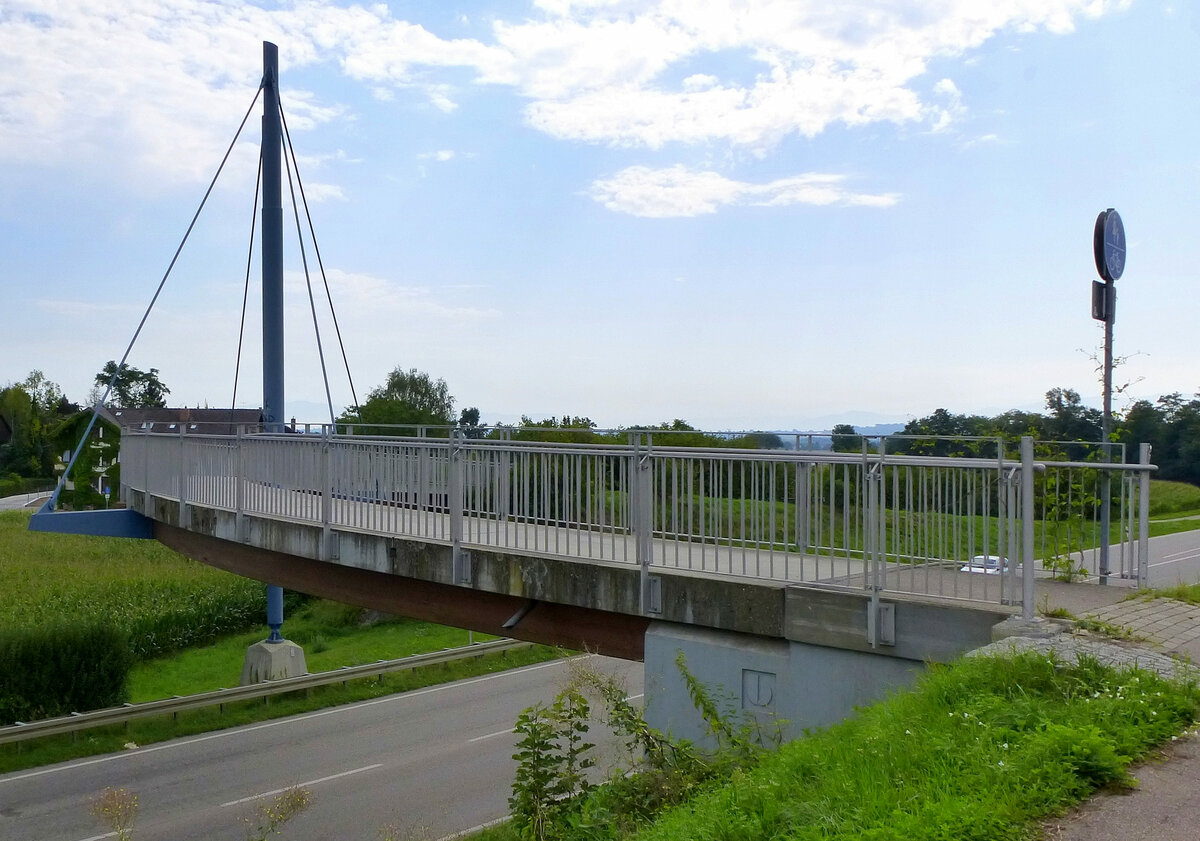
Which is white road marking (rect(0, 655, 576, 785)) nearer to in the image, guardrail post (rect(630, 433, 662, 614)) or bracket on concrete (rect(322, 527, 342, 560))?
bracket on concrete (rect(322, 527, 342, 560))

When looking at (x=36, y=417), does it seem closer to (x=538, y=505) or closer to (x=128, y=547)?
(x=128, y=547)

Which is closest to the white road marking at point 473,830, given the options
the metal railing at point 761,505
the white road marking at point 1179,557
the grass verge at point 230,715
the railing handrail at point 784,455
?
the metal railing at point 761,505

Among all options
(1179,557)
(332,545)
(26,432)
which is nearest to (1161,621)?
(332,545)

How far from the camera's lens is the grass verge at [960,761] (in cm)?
409

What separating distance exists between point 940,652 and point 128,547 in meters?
45.0

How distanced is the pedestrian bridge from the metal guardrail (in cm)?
983

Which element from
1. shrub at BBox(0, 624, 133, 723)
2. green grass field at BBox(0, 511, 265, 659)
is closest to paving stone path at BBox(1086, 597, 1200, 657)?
shrub at BBox(0, 624, 133, 723)

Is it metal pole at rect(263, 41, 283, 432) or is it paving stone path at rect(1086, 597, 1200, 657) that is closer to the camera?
paving stone path at rect(1086, 597, 1200, 657)

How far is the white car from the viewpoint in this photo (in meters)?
6.59

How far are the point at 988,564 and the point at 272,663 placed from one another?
19.8 m

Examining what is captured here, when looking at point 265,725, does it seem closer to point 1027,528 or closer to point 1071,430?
point 1071,430

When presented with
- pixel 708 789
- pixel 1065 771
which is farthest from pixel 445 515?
pixel 1065 771

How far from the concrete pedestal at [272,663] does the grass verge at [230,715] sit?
1075 mm

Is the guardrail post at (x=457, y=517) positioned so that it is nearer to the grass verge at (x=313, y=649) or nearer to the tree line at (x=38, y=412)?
the grass verge at (x=313, y=649)
